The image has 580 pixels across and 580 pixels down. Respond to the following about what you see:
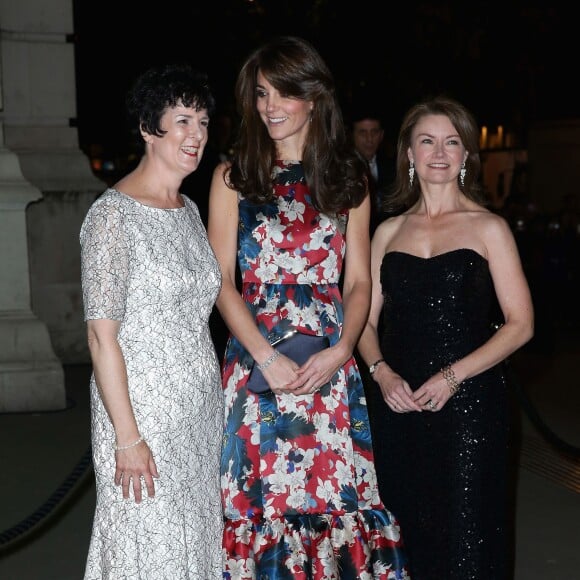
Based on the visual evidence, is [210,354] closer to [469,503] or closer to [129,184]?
[129,184]

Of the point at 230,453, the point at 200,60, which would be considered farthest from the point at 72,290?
the point at 200,60

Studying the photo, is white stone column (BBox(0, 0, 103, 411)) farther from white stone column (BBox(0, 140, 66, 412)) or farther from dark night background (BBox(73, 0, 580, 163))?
dark night background (BBox(73, 0, 580, 163))

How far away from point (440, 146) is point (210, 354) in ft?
4.27

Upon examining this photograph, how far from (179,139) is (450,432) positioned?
1610mm

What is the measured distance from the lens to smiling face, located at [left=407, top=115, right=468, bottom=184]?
14.1 ft

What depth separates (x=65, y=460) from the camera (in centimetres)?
770

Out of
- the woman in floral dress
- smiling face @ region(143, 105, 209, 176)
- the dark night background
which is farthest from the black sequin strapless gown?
the dark night background

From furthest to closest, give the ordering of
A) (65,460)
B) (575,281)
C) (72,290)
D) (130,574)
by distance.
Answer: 1. (575,281)
2. (72,290)
3. (65,460)
4. (130,574)

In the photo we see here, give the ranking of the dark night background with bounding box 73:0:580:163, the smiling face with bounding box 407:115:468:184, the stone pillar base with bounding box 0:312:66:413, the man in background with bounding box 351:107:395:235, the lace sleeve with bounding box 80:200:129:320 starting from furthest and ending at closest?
the dark night background with bounding box 73:0:580:163 → the stone pillar base with bounding box 0:312:66:413 → the man in background with bounding box 351:107:395:235 → the smiling face with bounding box 407:115:468:184 → the lace sleeve with bounding box 80:200:129:320

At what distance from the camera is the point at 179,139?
3688 millimetres

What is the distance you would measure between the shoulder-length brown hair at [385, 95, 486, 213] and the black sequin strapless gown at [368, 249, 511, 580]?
320 mm

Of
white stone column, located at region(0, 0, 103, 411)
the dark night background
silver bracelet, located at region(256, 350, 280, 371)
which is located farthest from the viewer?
the dark night background

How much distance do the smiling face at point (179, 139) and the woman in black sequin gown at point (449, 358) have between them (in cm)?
106

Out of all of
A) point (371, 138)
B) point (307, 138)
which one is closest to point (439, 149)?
point (307, 138)
